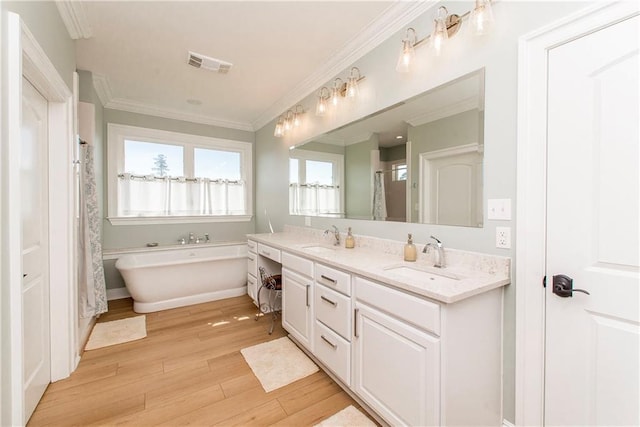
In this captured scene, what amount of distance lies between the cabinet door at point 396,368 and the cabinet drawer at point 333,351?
0.24ft

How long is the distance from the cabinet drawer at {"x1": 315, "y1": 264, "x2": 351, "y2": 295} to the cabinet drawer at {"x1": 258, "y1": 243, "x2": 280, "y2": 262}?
744 mm

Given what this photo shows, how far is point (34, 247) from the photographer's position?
1.73 meters

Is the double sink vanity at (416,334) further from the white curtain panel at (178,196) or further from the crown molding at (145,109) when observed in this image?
the crown molding at (145,109)

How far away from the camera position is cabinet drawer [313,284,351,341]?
175cm

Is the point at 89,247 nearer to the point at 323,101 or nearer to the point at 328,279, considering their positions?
the point at 328,279

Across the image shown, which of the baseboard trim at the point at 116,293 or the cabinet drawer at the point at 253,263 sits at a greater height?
the cabinet drawer at the point at 253,263

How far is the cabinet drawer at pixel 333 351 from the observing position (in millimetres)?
1754

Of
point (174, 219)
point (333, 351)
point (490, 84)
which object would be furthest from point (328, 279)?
point (174, 219)

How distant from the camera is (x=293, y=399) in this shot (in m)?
1.79

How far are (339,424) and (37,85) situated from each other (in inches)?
107

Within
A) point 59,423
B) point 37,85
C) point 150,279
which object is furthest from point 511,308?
point 150,279

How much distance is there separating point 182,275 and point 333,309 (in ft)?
7.50

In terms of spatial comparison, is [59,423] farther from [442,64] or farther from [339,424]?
[442,64]

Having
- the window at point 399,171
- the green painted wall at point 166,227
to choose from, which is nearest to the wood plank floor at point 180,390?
the window at point 399,171
